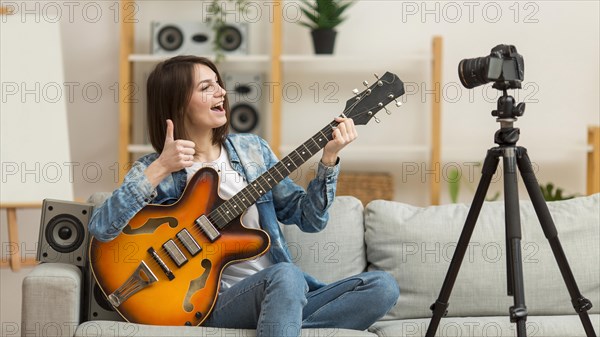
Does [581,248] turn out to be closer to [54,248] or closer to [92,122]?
[54,248]

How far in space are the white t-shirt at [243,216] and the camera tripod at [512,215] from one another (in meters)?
0.49

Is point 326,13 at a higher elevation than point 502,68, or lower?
higher

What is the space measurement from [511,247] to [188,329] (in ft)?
2.63

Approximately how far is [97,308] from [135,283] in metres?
0.18

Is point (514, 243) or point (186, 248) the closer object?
point (514, 243)

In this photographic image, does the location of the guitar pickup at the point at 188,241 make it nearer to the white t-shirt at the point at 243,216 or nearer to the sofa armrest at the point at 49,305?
the white t-shirt at the point at 243,216

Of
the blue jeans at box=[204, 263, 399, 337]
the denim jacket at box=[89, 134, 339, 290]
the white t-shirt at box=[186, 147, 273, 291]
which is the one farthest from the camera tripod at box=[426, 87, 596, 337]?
the white t-shirt at box=[186, 147, 273, 291]

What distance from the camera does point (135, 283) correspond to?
7.23 ft

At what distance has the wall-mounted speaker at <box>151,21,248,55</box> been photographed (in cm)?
431

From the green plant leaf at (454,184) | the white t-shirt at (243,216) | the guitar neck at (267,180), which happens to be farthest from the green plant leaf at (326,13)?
the guitar neck at (267,180)

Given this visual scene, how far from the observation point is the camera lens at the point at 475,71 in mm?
2058

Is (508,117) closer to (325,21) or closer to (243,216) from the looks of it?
(243,216)

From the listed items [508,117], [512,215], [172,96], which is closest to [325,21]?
[172,96]

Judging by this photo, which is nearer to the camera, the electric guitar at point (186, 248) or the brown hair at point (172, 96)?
the electric guitar at point (186, 248)
